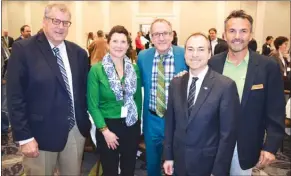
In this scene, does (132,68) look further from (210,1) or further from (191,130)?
(210,1)

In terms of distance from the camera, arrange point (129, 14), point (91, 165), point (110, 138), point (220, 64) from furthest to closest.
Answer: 1. point (129, 14)
2. point (91, 165)
3. point (110, 138)
4. point (220, 64)

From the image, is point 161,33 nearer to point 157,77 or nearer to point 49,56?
point 157,77

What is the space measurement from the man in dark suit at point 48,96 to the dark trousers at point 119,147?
0.18 meters

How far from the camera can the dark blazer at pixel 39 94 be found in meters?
1.83

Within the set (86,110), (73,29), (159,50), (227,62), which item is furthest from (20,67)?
(73,29)

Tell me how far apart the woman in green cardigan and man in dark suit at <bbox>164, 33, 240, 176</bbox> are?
510mm

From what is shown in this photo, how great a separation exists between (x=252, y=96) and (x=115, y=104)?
974 millimetres

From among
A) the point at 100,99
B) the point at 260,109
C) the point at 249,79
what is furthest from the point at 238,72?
the point at 100,99

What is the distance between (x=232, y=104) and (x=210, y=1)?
45.7ft

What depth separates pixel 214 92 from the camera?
1.61 metres

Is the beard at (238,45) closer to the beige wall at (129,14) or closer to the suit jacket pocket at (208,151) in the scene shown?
the suit jacket pocket at (208,151)

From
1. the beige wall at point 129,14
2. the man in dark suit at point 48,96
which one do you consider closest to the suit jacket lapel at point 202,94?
the man in dark suit at point 48,96

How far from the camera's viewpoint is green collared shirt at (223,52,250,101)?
189 centimetres

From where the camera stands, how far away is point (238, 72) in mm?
1919
